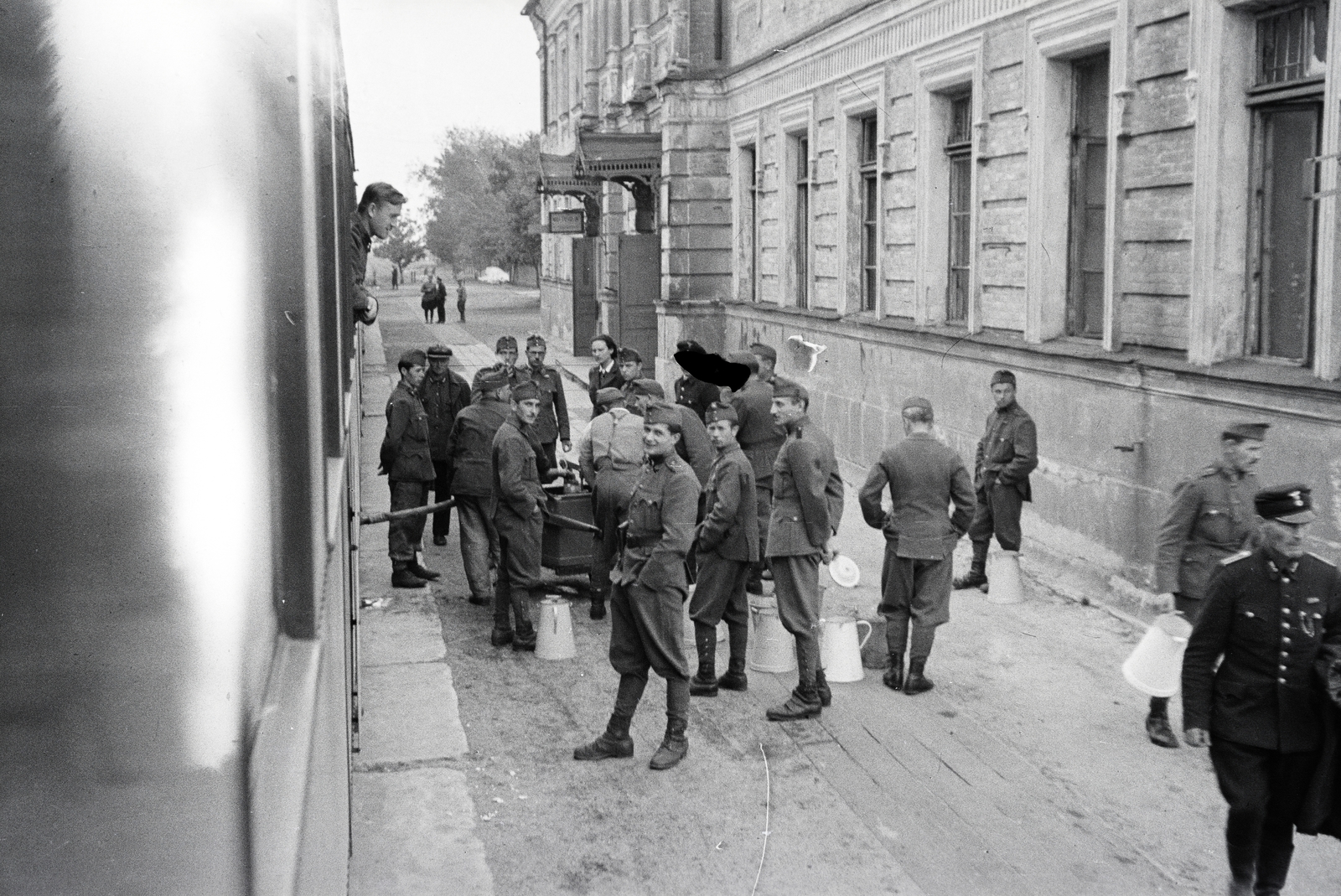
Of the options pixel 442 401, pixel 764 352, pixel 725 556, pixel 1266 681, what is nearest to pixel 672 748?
pixel 725 556

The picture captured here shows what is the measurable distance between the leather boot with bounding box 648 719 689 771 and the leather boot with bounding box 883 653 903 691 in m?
1.76

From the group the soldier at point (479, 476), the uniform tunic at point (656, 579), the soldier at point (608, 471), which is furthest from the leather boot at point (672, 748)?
the soldier at point (479, 476)

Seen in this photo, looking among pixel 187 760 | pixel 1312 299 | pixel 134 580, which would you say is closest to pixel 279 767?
pixel 187 760

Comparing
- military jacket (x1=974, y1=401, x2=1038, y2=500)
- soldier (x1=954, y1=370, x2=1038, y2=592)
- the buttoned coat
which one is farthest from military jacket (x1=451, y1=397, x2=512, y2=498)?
military jacket (x1=974, y1=401, x2=1038, y2=500)

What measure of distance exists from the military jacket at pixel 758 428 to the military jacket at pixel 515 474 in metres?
2.03

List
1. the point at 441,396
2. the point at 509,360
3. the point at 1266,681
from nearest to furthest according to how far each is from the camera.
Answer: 1. the point at 1266,681
2. the point at 509,360
3. the point at 441,396

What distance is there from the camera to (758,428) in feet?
35.0

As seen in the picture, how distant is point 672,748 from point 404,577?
15.3 feet

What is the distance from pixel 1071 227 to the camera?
11.8 metres

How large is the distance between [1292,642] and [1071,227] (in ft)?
24.4

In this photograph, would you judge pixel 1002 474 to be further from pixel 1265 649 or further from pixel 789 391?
pixel 1265 649

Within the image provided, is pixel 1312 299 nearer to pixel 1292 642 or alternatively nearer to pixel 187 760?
pixel 1292 642

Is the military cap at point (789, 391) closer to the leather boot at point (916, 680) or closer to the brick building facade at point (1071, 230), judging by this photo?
the leather boot at point (916, 680)

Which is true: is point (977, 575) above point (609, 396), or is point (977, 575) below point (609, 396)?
below
